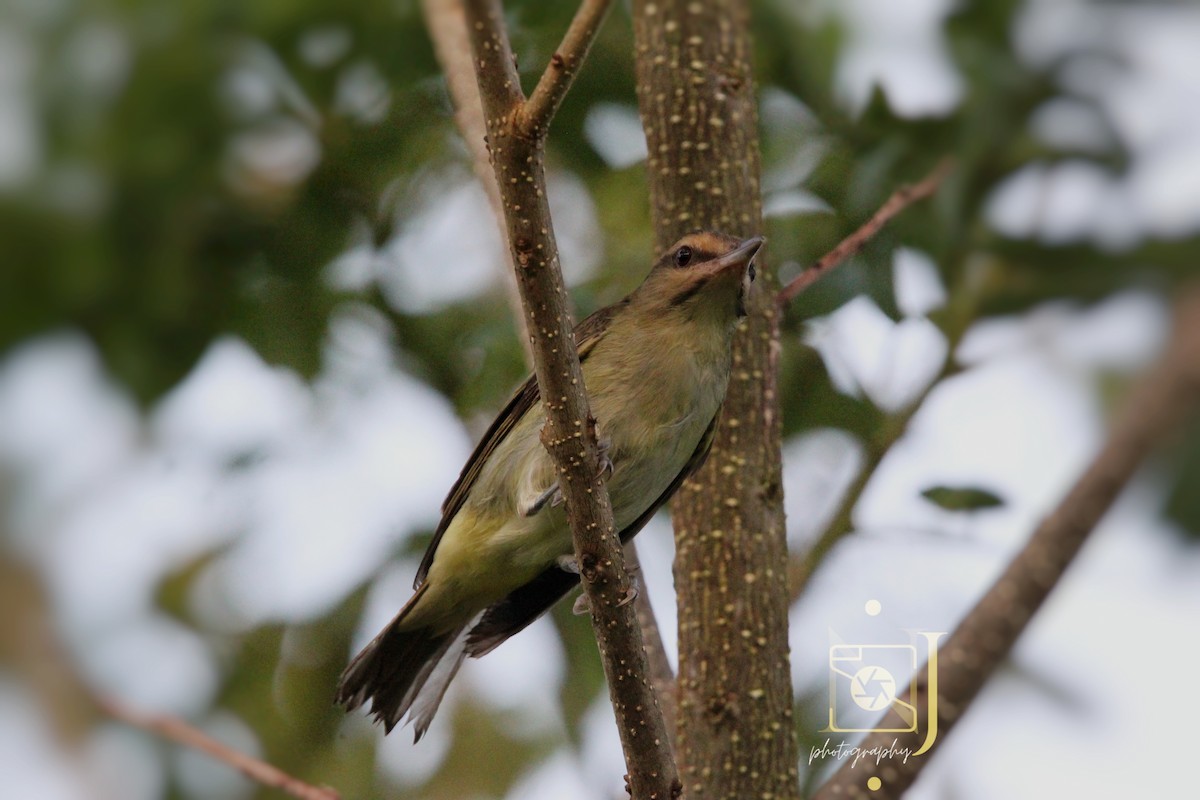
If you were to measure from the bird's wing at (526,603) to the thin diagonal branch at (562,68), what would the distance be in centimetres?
182

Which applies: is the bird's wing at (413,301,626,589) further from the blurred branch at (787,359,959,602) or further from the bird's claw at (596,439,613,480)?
the blurred branch at (787,359,959,602)

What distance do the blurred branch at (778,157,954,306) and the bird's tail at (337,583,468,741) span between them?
63.3 inches

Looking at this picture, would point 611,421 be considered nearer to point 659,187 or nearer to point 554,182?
point 659,187

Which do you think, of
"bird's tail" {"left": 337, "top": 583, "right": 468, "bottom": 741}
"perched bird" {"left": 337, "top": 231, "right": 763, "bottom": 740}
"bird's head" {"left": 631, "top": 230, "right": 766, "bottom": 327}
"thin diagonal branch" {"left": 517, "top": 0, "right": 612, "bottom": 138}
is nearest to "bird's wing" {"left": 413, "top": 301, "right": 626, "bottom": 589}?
"perched bird" {"left": 337, "top": 231, "right": 763, "bottom": 740}

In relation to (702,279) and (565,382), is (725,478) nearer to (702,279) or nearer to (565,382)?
(702,279)

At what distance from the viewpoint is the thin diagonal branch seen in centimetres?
245

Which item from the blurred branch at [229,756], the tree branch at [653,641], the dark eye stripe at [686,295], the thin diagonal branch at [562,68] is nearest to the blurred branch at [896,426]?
the tree branch at [653,641]

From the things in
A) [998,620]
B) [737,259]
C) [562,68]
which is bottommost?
[998,620]

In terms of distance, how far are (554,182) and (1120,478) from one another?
7.80ft

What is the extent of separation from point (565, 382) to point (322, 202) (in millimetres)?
2325

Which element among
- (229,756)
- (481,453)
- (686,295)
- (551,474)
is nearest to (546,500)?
(551,474)

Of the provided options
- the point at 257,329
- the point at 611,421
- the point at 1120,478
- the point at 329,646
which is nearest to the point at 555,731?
the point at 329,646

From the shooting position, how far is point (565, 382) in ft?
9.25

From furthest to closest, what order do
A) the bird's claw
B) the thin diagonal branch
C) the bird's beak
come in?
the bird's beak → the bird's claw → the thin diagonal branch
